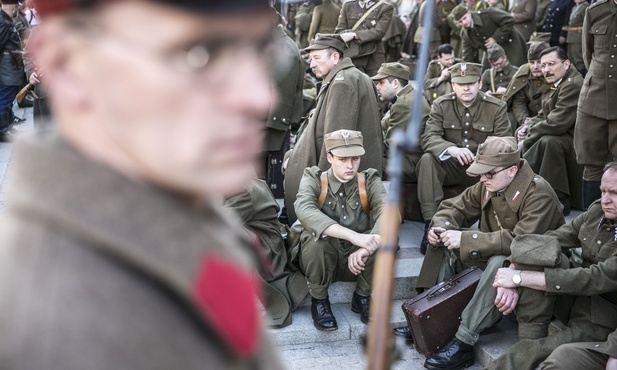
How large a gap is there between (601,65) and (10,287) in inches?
230

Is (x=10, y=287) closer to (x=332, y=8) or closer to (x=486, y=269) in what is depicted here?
(x=486, y=269)

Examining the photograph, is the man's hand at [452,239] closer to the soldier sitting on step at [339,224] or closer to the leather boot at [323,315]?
the soldier sitting on step at [339,224]

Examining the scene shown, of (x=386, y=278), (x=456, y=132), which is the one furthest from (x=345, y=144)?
(x=386, y=278)

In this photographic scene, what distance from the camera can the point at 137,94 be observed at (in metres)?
0.87

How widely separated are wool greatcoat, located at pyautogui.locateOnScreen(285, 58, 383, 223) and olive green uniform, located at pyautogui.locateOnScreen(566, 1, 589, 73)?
200 inches

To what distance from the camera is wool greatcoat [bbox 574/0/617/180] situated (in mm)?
5926

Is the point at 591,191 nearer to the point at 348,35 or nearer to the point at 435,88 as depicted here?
the point at 435,88

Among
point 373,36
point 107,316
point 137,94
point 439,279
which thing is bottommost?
point 439,279

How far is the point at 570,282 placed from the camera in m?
4.38

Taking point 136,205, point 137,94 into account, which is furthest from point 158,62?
point 136,205

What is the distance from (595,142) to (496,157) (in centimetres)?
144

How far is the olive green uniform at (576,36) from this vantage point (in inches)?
393

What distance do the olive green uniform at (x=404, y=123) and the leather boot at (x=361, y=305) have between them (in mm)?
1627

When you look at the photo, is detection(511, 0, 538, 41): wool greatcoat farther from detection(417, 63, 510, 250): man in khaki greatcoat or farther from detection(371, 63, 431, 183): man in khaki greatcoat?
detection(417, 63, 510, 250): man in khaki greatcoat
